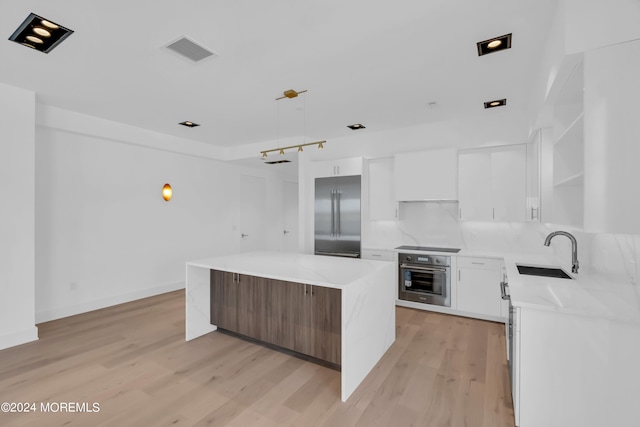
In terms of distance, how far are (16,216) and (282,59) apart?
3.28 m

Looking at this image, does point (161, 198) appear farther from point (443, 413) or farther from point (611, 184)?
point (611, 184)

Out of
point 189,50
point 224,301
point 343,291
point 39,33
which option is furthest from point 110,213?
point 343,291

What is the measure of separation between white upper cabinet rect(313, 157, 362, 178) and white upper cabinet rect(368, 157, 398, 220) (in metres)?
0.30

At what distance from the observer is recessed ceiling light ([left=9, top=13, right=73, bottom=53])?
6.79 feet

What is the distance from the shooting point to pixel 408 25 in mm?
2117

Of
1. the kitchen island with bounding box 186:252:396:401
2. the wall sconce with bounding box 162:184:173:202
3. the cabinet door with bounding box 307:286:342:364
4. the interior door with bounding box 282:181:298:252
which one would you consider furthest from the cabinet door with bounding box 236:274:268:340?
the interior door with bounding box 282:181:298:252

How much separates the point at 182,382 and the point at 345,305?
5.03 feet

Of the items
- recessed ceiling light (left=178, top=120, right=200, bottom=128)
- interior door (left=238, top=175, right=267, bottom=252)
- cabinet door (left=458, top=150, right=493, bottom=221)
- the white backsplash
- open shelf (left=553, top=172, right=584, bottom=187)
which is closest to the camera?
open shelf (left=553, top=172, right=584, bottom=187)

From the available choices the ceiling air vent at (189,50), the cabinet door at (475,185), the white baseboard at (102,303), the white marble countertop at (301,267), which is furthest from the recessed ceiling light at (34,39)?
the cabinet door at (475,185)

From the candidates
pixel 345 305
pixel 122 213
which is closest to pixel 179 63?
pixel 345 305

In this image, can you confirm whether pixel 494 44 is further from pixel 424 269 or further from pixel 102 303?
pixel 102 303

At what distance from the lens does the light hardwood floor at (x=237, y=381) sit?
207 centimetres

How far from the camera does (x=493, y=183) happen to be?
158 inches

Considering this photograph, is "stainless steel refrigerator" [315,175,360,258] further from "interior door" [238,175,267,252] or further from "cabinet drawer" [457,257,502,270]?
"interior door" [238,175,267,252]
